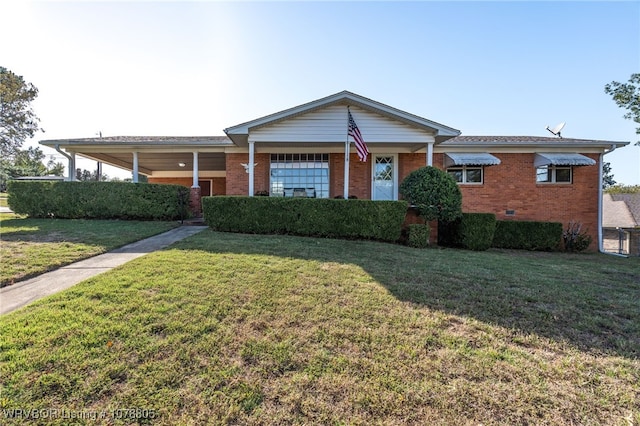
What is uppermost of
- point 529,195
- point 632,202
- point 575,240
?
point 632,202

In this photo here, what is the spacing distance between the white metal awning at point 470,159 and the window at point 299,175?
5.24 meters

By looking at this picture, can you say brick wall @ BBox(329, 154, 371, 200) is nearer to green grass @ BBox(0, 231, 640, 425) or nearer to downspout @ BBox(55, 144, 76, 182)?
green grass @ BBox(0, 231, 640, 425)

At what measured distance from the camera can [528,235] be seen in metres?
10.1

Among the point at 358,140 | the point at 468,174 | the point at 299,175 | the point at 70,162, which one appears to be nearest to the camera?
the point at 358,140

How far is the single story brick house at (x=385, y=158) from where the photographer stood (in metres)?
10.1

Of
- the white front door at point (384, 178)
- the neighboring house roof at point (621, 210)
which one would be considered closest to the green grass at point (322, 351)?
the white front door at point (384, 178)

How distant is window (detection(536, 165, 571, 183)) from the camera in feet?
37.5

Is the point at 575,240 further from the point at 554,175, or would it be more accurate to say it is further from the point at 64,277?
the point at 64,277

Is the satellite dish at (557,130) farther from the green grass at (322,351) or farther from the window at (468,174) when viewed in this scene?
the green grass at (322,351)

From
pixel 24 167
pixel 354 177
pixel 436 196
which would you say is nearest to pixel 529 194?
pixel 436 196

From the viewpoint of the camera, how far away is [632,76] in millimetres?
11375

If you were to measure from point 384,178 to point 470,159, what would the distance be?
346cm

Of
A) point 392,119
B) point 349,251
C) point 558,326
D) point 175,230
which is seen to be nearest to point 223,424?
point 558,326

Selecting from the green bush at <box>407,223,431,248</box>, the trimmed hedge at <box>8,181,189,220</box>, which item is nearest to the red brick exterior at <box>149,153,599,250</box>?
the green bush at <box>407,223,431,248</box>
